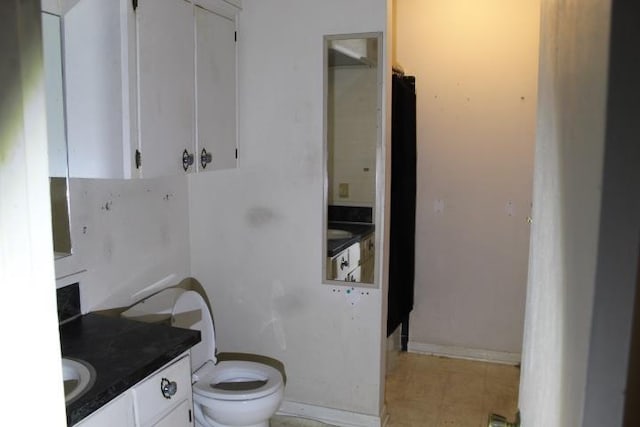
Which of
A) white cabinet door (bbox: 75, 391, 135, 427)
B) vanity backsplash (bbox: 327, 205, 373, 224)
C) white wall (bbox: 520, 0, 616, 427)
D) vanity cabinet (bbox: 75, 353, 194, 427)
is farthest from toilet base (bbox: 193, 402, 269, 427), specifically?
white wall (bbox: 520, 0, 616, 427)

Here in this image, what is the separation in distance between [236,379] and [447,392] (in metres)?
1.34

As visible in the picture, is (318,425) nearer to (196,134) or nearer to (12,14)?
(196,134)

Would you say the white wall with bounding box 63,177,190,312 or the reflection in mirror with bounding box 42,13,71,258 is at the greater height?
the reflection in mirror with bounding box 42,13,71,258

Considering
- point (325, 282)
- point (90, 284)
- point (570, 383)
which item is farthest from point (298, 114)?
point (570, 383)

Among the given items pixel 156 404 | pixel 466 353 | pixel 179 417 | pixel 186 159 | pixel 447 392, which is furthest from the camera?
pixel 466 353

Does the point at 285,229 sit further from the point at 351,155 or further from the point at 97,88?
the point at 97,88

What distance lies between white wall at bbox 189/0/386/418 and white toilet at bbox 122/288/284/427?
1.10 ft

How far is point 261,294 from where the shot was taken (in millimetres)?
2971

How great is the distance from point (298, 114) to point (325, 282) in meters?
0.86

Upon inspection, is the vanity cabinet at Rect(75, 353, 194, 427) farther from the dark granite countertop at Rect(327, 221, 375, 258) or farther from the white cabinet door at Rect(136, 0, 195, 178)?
the dark granite countertop at Rect(327, 221, 375, 258)

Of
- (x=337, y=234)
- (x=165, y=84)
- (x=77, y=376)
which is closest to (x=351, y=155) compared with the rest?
(x=337, y=234)

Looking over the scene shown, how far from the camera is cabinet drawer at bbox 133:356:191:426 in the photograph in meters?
1.81

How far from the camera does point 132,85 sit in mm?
2064

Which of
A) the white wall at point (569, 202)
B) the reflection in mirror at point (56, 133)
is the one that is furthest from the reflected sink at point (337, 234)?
the white wall at point (569, 202)
